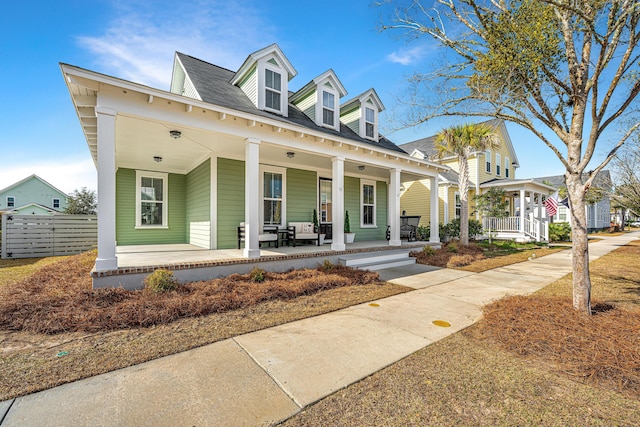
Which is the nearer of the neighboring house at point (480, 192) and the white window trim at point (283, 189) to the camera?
the white window trim at point (283, 189)

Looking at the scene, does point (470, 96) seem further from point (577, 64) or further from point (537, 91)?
point (577, 64)

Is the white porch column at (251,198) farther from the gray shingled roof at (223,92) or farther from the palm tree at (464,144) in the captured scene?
the palm tree at (464,144)

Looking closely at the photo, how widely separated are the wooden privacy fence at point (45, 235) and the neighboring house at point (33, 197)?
69.1 feet

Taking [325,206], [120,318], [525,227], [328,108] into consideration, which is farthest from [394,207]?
[525,227]

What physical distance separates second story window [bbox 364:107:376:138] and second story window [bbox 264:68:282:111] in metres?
3.67

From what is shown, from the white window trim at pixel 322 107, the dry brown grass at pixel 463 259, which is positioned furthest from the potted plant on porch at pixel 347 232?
the white window trim at pixel 322 107

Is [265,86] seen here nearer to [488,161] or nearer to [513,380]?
[513,380]

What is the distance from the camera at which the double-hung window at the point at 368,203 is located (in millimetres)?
11781

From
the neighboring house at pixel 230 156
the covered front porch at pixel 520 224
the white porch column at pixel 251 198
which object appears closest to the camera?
the neighboring house at pixel 230 156

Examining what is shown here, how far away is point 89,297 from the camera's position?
173 inches

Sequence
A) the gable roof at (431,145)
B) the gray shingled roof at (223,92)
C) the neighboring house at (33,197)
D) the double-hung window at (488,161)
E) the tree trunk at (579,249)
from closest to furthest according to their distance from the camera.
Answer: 1. the tree trunk at (579,249)
2. the gray shingled roof at (223,92)
3. the double-hung window at (488,161)
4. the gable roof at (431,145)
5. the neighboring house at (33,197)

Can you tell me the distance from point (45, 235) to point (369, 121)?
12573 mm

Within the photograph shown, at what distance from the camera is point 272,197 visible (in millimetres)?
9117

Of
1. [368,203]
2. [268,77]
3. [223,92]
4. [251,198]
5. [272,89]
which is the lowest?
[251,198]
